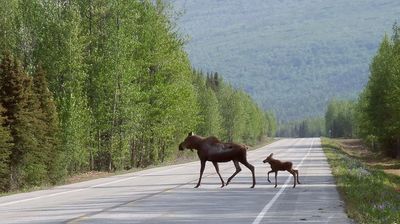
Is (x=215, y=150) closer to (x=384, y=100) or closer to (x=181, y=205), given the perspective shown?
(x=181, y=205)

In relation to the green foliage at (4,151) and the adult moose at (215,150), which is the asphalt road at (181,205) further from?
the green foliage at (4,151)

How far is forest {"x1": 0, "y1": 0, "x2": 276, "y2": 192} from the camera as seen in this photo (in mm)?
29781

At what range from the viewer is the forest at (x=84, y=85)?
29.8 m

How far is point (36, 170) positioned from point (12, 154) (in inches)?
57.1

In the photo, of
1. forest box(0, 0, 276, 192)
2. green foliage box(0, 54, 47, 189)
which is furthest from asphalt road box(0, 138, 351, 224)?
forest box(0, 0, 276, 192)

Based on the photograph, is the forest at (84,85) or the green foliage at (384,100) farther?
the green foliage at (384,100)

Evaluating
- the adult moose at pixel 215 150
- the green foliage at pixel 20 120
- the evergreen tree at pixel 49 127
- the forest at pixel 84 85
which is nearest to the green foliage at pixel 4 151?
the forest at pixel 84 85

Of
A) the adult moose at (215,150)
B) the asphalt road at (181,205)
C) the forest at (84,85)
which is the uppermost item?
the forest at (84,85)

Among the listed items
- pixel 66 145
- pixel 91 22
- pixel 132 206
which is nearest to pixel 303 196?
pixel 132 206

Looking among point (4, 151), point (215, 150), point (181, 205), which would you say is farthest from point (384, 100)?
point (181, 205)

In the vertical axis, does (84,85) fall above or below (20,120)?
above

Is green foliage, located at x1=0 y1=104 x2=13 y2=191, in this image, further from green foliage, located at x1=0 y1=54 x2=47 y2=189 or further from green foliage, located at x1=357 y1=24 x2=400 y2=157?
green foliage, located at x1=357 y1=24 x2=400 y2=157

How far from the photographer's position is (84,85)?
39781 mm

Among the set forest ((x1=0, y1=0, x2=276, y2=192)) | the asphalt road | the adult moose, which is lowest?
the asphalt road
